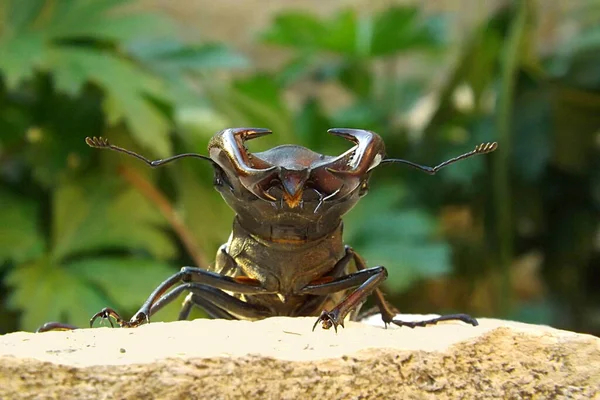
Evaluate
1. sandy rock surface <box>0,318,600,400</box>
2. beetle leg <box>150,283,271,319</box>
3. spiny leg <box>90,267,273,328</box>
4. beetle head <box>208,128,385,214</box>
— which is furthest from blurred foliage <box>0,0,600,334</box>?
sandy rock surface <box>0,318,600,400</box>

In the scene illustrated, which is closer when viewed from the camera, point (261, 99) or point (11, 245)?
point (11, 245)

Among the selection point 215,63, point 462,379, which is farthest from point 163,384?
point 215,63

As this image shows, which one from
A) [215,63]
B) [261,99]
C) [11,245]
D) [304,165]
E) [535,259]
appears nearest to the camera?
[304,165]

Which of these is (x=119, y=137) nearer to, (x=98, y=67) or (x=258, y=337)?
(x=98, y=67)

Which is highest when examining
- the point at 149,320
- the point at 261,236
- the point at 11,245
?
the point at 11,245

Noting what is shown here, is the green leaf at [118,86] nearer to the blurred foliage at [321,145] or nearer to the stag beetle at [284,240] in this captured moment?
the blurred foliage at [321,145]

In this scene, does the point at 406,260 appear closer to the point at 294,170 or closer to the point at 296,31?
Result: the point at 296,31

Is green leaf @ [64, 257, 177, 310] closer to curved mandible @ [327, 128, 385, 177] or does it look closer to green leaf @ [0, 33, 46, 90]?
green leaf @ [0, 33, 46, 90]
